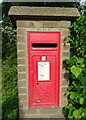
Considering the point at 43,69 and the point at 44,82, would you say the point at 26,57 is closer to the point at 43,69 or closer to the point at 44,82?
the point at 43,69

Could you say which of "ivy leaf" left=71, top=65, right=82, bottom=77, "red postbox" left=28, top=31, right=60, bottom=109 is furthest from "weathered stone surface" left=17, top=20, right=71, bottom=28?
"ivy leaf" left=71, top=65, right=82, bottom=77

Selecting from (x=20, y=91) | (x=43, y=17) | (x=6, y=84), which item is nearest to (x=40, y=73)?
(x=20, y=91)

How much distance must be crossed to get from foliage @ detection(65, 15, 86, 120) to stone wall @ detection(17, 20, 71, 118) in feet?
0.39

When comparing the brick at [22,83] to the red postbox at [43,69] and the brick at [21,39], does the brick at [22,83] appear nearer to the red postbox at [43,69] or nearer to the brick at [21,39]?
the red postbox at [43,69]

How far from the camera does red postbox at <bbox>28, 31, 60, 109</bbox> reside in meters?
2.23

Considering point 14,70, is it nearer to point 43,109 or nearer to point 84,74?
point 43,109

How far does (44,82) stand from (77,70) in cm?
67

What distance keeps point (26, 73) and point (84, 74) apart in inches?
39.0

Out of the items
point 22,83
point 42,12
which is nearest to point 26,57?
point 22,83

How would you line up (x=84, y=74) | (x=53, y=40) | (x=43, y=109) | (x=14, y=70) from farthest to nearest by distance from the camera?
(x=14, y=70), (x=43, y=109), (x=53, y=40), (x=84, y=74)

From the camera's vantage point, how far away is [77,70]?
1.95 m

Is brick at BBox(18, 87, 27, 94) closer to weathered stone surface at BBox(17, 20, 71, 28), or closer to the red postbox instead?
the red postbox

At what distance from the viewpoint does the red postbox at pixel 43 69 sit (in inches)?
87.8

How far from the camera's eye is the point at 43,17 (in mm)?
2193
